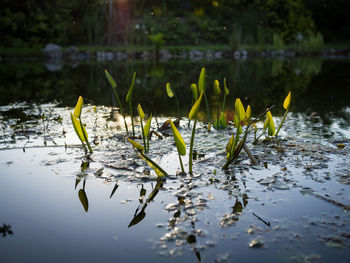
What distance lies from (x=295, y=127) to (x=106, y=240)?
223 centimetres

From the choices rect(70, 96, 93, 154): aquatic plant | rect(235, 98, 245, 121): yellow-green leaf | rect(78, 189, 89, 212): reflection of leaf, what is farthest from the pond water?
rect(235, 98, 245, 121): yellow-green leaf

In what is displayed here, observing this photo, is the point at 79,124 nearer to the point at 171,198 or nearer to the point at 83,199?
the point at 83,199

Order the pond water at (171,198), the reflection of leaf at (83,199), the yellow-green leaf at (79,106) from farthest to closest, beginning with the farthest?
the yellow-green leaf at (79,106)
the reflection of leaf at (83,199)
the pond water at (171,198)

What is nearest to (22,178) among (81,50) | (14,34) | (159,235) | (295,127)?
(159,235)

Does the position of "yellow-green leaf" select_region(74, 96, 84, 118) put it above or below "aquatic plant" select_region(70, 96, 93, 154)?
above

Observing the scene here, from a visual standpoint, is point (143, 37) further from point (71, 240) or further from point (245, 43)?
point (71, 240)

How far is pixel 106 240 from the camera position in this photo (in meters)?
1.32

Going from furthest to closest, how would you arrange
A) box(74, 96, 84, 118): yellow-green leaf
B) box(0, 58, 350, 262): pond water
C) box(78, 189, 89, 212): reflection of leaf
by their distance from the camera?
box(74, 96, 84, 118): yellow-green leaf → box(78, 189, 89, 212): reflection of leaf → box(0, 58, 350, 262): pond water

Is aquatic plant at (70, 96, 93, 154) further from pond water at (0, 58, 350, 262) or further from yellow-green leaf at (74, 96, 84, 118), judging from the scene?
pond water at (0, 58, 350, 262)

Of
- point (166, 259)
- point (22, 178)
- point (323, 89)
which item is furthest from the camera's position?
point (323, 89)

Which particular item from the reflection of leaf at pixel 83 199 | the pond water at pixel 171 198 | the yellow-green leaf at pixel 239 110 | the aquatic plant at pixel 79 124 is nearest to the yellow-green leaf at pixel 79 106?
the aquatic plant at pixel 79 124

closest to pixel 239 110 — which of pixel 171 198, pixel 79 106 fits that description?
pixel 171 198

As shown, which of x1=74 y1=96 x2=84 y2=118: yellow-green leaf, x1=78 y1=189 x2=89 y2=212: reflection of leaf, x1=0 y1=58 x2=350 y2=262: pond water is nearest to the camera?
x1=0 y1=58 x2=350 y2=262: pond water

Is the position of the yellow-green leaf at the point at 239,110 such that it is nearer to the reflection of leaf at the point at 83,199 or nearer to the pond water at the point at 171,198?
the pond water at the point at 171,198
